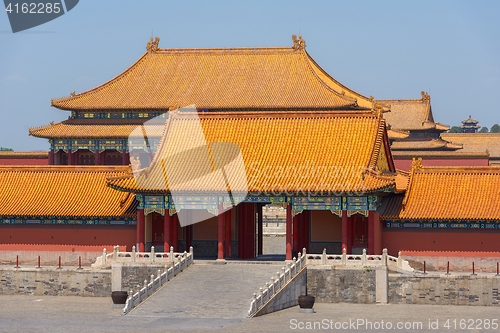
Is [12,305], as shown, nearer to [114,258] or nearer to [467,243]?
[114,258]

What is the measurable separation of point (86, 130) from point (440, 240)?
3029 centimetres

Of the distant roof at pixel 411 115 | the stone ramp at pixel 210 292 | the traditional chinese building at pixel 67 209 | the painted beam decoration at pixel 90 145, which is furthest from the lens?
the distant roof at pixel 411 115

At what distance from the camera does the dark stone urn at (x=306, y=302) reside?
49781mm

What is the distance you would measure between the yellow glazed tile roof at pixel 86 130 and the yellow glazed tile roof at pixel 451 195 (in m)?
22.9

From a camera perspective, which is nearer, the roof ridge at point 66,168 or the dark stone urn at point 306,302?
the dark stone urn at point 306,302

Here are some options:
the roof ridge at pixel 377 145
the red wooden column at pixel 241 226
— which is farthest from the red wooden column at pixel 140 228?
the roof ridge at pixel 377 145

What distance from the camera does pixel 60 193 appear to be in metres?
60.4

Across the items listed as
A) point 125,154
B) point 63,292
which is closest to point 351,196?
point 63,292

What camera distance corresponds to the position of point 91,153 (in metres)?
81.1

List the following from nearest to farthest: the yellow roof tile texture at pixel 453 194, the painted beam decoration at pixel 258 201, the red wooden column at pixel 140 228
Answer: the painted beam decoration at pixel 258 201 < the yellow roof tile texture at pixel 453 194 < the red wooden column at pixel 140 228

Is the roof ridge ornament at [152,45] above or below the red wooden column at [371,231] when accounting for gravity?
above

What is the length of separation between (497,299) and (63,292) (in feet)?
61.3

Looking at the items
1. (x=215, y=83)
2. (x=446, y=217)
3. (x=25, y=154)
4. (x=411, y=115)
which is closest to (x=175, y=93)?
(x=215, y=83)

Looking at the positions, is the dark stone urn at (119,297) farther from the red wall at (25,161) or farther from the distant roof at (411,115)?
the distant roof at (411,115)
